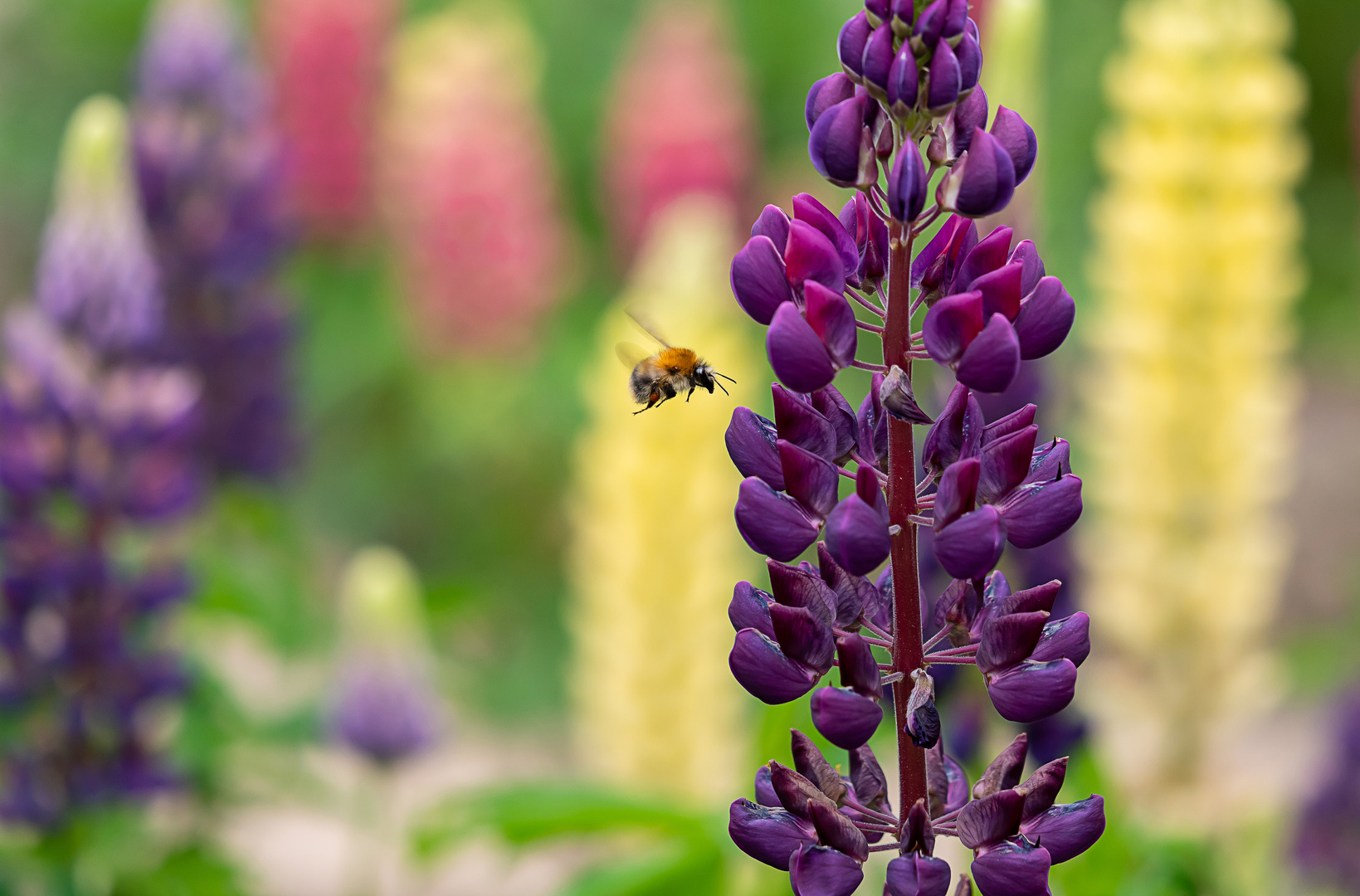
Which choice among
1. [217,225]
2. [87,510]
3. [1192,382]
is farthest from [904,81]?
[217,225]

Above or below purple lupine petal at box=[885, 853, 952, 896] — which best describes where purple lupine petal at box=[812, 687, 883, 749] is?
above

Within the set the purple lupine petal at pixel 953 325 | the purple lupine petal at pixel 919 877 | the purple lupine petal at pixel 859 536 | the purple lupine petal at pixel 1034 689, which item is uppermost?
the purple lupine petal at pixel 953 325

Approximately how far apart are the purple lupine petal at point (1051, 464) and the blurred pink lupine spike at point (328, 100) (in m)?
5.27

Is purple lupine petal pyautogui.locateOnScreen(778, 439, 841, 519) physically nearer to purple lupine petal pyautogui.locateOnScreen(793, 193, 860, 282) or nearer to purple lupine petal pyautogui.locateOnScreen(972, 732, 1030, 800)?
purple lupine petal pyautogui.locateOnScreen(793, 193, 860, 282)

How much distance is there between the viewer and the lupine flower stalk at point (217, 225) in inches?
146

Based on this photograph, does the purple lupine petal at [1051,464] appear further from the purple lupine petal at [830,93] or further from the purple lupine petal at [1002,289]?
the purple lupine petal at [830,93]

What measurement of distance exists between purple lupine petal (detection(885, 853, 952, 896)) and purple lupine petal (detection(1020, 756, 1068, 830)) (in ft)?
0.36

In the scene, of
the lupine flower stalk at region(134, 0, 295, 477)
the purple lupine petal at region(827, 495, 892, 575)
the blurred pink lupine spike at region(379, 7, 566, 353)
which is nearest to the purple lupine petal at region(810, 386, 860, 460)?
the purple lupine petal at region(827, 495, 892, 575)

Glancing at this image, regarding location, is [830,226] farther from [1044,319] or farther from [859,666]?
[859,666]

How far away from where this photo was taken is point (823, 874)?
124 centimetres

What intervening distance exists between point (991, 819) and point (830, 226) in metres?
0.55

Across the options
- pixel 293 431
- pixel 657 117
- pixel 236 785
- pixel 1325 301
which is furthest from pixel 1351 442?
pixel 236 785

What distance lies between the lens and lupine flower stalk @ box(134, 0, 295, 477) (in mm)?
3709

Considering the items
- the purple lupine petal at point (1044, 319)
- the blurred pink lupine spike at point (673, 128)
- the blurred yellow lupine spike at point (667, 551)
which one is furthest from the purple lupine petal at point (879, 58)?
the blurred pink lupine spike at point (673, 128)
